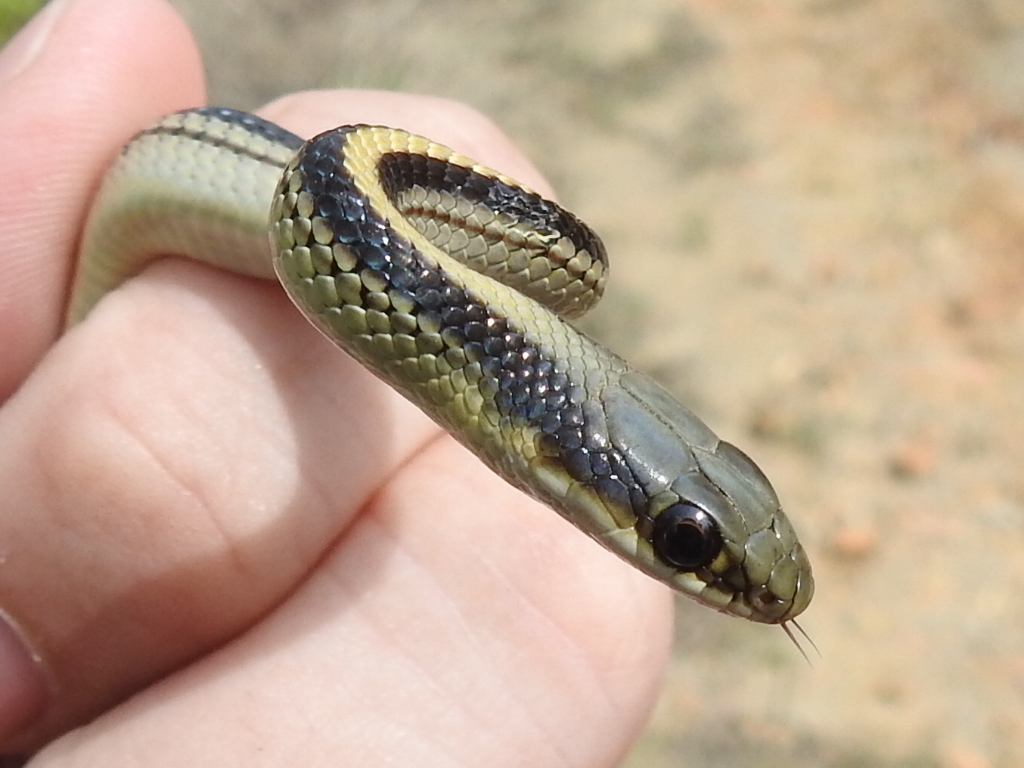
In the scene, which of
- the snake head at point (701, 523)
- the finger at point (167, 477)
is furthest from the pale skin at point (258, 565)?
the snake head at point (701, 523)

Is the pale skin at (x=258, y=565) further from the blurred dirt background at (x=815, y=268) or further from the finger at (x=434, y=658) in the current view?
the blurred dirt background at (x=815, y=268)

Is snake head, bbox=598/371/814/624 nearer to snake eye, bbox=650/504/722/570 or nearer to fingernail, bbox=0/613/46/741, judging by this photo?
snake eye, bbox=650/504/722/570

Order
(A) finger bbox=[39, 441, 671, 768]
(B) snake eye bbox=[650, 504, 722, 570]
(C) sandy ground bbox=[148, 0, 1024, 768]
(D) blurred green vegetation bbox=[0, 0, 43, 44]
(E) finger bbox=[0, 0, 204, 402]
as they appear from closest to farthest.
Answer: (B) snake eye bbox=[650, 504, 722, 570], (A) finger bbox=[39, 441, 671, 768], (E) finger bbox=[0, 0, 204, 402], (D) blurred green vegetation bbox=[0, 0, 43, 44], (C) sandy ground bbox=[148, 0, 1024, 768]

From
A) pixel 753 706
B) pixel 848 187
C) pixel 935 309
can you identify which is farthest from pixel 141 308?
pixel 848 187

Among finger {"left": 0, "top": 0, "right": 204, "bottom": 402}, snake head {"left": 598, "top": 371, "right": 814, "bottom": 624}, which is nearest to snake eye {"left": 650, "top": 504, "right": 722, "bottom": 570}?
snake head {"left": 598, "top": 371, "right": 814, "bottom": 624}

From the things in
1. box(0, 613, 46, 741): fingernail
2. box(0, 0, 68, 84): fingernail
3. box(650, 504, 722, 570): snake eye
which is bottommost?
box(0, 613, 46, 741): fingernail

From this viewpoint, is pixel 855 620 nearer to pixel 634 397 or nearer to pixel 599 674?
pixel 599 674

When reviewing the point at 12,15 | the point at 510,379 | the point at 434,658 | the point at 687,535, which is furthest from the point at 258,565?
the point at 12,15
